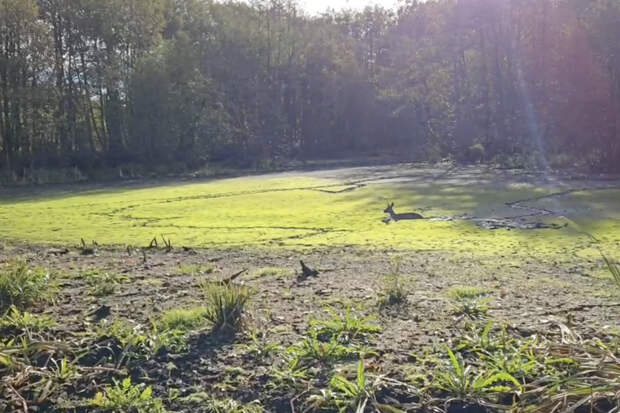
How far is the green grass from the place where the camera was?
25.1 feet

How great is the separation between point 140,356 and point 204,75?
88.5 feet

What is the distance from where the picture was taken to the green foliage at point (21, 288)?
4445 millimetres

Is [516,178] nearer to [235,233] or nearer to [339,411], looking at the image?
[235,233]

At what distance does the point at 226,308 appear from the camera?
3.95 m

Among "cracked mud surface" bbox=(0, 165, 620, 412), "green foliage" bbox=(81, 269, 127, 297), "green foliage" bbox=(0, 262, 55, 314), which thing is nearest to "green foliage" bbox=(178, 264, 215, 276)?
"cracked mud surface" bbox=(0, 165, 620, 412)

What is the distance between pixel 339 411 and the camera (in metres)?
2.91

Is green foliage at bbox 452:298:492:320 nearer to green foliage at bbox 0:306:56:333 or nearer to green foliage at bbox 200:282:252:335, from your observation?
green foliage at bbox 200:282:252:335

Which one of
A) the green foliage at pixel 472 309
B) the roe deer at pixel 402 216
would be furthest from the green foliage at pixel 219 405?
the roe deer at pixel 402 216

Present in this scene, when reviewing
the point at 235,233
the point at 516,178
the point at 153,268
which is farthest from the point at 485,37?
the point at 153,268

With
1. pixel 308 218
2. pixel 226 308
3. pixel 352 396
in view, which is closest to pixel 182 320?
pixel 226 308

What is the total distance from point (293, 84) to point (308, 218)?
24965mm

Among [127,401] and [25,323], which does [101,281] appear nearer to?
[25,323]

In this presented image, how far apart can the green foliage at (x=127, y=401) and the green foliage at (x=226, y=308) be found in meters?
0.76

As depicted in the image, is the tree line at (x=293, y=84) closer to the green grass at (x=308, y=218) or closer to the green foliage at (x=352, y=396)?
the green grass at (x=308, y=218)
